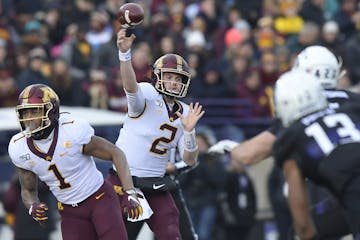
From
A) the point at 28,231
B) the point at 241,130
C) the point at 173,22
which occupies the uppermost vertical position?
the point at 173,22

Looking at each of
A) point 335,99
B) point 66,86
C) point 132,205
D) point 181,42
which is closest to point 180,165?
point 132,205

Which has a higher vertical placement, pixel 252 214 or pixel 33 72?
pixel 33 72

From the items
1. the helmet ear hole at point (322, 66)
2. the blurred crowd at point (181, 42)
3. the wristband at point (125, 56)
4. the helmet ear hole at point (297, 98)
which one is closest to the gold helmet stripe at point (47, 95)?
the wristband at point (125, 56)

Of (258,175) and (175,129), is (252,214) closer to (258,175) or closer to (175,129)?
(258,175)

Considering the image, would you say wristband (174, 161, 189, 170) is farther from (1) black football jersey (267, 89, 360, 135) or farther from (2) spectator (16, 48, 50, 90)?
(2) spectator (16, 48, 50, 90)

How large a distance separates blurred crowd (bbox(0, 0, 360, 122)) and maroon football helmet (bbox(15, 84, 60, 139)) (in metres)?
5.82

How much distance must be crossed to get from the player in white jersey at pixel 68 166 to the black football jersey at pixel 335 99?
1.22m

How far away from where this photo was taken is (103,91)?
15031mm

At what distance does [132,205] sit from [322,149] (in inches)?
73.5

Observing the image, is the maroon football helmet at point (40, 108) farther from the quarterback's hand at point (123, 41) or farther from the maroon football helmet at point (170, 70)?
the maroon football helmet at point (170, 70)

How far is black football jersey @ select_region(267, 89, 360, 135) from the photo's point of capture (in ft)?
25.4

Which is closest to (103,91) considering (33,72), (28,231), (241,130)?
(33,72)

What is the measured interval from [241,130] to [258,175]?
2.19 ft

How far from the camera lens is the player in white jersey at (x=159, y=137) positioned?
9.09 metres
